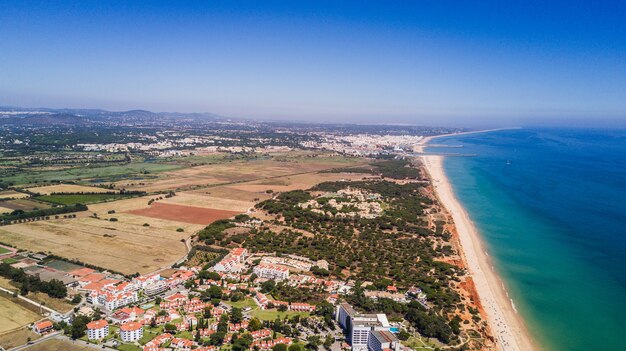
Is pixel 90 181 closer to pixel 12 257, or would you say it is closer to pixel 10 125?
pixel 12 257

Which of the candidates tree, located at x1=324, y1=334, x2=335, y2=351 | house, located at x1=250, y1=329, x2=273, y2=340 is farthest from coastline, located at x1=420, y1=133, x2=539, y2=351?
house, located at x1=250, y1=329, x2=273, y2=340

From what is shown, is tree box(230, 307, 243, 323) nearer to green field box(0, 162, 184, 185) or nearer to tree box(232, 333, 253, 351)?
tree box(232, 333, 253, 351)

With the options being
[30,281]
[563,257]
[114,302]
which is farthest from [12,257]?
[563,257]

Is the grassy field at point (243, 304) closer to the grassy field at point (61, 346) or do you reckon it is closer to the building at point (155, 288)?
the building at point (155, 288)

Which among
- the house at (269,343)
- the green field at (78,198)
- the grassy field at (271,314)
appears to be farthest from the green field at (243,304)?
the green field at (78,198)

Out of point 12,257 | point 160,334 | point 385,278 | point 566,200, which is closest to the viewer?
point 160,334

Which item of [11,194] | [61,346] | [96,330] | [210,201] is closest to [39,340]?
[61,346]

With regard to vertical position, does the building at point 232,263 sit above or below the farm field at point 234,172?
below
